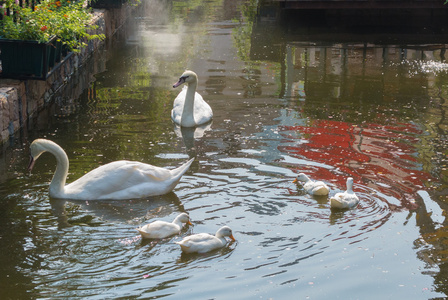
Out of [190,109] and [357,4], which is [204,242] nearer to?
[190,109]

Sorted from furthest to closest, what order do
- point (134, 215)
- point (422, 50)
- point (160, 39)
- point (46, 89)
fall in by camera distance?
point (160, 39)
point (422, 50)
point (46, 89)
point (134, 215)

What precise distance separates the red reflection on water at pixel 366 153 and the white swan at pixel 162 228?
2317mm

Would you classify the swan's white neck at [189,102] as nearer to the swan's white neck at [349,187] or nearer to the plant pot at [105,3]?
the swan's white neck at [349,187]

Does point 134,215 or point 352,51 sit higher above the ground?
point 352,51

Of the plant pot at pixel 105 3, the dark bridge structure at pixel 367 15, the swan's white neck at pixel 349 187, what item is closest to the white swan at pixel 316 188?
the swan's white neck at pixel 349 187

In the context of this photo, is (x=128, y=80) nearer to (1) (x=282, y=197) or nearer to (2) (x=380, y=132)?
(2) (x=380, y=132)

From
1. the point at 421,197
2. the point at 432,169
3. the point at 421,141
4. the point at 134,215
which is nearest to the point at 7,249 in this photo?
the point at 134,215

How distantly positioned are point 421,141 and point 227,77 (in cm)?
585

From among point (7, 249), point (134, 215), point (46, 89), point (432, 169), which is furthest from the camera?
point (46, 89)

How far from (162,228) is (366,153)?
396cm

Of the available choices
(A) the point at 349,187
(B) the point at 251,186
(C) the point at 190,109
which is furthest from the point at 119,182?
(C) the point at 190,109

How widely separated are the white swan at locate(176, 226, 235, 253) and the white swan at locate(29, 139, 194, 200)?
173 centimetres

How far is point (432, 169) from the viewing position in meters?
9.09

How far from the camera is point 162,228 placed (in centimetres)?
686
